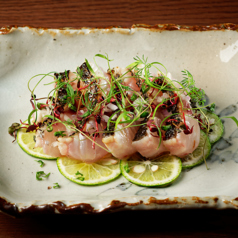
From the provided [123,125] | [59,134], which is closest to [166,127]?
[123,125]

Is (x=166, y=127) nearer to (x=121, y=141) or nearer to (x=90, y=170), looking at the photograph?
(x=121, y=141)

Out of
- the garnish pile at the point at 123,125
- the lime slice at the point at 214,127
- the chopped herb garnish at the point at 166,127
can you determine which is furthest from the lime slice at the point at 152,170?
the lime slice at the point at 214,127

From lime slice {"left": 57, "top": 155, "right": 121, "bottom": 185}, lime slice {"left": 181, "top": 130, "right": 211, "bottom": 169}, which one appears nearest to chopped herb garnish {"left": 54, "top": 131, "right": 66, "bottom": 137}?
lime slice {"left": 57, "top": 155, "right": 121, "bottom": 185}

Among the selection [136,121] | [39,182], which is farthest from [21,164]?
[136,121]

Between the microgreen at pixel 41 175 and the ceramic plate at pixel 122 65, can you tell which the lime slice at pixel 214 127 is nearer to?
the ceramic plate at pixel 122 65

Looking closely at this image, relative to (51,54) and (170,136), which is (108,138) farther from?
(51,54)

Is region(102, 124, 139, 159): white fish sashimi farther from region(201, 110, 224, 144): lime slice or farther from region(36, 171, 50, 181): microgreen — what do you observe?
region(201, 110, 224, 144): lime slice
